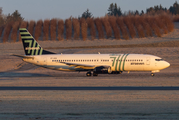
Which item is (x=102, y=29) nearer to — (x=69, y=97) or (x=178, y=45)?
(x=178, y=45)

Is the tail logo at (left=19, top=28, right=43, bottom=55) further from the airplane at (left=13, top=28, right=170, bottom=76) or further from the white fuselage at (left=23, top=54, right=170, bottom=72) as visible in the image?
the white fuselage at (left=23, top=54, right=170, bottom=72)

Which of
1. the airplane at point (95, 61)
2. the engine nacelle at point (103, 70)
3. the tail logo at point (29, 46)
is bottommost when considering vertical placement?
the engine nacelle at point (103, 70)

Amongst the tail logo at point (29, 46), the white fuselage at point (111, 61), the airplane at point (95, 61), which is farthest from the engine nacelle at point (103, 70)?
the tail logo at point (29, 46)

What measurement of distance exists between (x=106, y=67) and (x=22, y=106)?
27875 mm

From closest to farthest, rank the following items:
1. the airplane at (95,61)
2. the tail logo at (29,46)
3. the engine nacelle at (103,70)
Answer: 1. the engine nacelle at (103,70)
2. the airplane at (95,61)
3. the tail logo at (29,46)

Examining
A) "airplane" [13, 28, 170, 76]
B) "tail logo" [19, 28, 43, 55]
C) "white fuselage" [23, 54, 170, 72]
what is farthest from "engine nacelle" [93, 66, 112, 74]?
"tail logo" [19, 28, 43, 55]

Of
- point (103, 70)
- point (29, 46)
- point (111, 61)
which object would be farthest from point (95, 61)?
point (29, 46)

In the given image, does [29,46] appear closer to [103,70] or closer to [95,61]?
[95,61]

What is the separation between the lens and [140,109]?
18547 millimetres

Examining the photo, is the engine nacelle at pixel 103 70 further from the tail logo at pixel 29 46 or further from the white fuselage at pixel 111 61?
the tail logo at pixel 29 46

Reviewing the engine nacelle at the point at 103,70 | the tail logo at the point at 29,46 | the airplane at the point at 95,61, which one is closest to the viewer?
the engine nacelle at the point at 103,70

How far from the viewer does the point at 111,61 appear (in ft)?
155

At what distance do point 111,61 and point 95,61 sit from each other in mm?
2808

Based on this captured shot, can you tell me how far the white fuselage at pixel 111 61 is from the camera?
4662 centimetres
